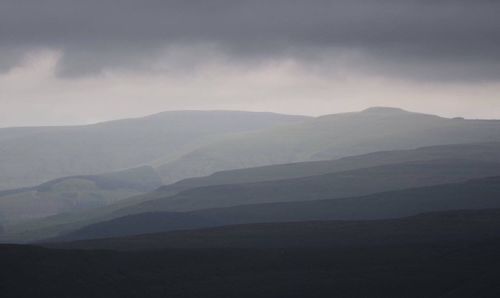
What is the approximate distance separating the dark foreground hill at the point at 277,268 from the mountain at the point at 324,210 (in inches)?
1666

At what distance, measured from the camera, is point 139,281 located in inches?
2810

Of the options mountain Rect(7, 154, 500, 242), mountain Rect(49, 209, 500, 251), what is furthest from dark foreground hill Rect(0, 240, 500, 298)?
mountain Rect(7, 154, 500, 242)

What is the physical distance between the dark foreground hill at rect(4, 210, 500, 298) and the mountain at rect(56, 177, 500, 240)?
42325 millimetres

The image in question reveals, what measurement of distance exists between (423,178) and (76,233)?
60342 mm

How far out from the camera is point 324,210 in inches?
5930

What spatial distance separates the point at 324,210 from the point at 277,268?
73468 mm

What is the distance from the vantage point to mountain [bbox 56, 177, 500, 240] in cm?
14300

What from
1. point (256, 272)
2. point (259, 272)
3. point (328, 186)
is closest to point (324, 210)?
point (328, 186)

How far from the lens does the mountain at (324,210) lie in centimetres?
14300

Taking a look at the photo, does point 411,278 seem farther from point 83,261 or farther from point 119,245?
point 119,245

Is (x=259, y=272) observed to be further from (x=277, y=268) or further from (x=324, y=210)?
(x=324, y=210)

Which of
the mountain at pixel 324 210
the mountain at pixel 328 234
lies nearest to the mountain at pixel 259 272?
the mountain at pixel 328 234

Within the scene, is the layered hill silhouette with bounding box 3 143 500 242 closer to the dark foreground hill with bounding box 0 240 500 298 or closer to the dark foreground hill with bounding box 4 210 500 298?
the dark foreground hill with bounding box 4 210 500 298

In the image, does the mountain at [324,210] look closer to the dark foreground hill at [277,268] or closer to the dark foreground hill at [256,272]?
the dark foreground hill at [277,268]
